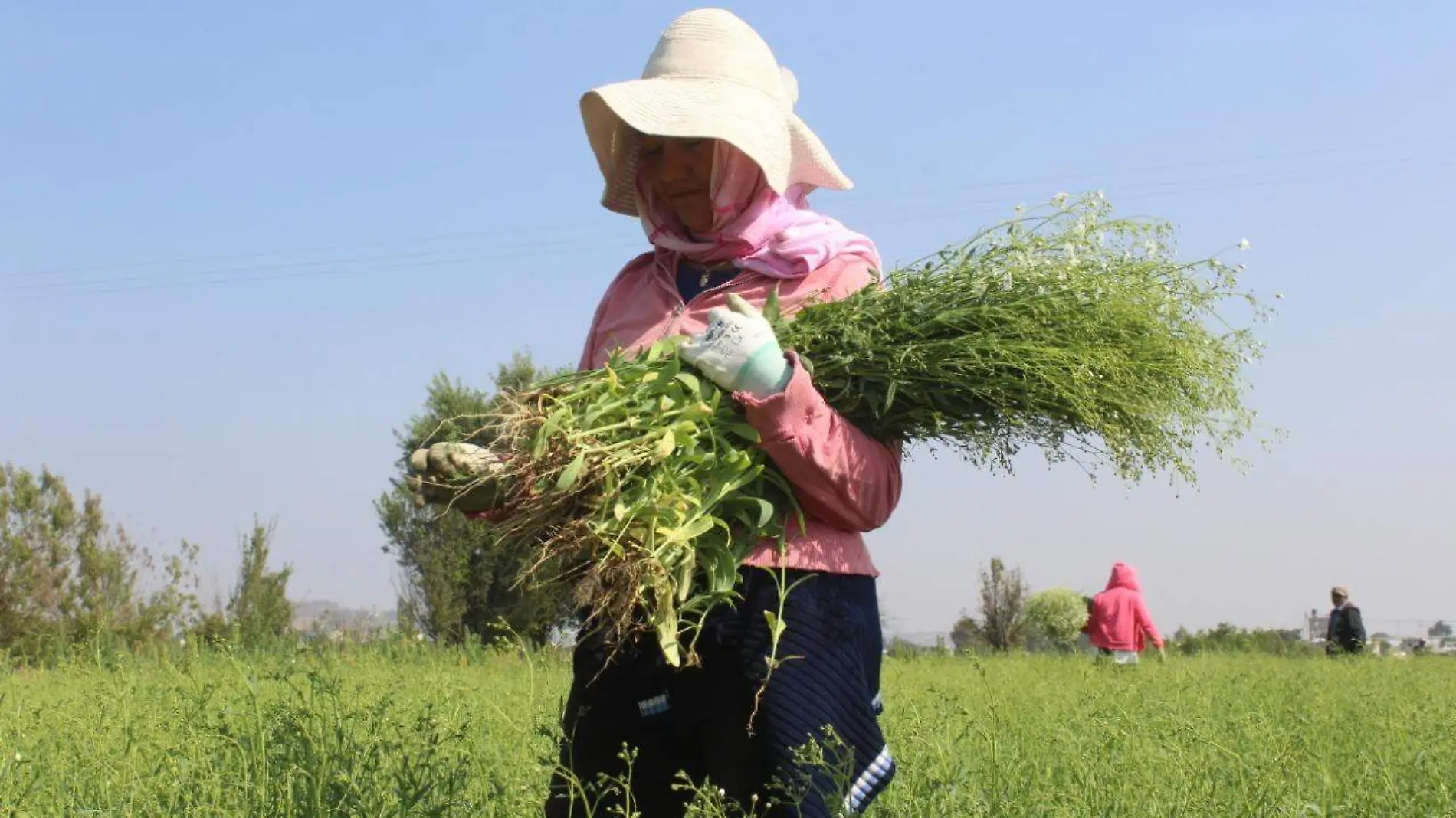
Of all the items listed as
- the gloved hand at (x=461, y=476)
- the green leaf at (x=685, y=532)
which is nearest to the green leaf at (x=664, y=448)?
the green leaf at (x=685, y=532)

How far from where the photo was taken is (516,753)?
449cm

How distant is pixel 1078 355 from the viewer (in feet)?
8.90

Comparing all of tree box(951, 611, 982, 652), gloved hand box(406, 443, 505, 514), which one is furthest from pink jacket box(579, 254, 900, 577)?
tree box(951, 611, 982, 652)

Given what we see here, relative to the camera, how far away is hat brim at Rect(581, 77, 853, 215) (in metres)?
2.81

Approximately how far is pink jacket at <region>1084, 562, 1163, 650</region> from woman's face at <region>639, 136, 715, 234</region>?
1167 centimetres

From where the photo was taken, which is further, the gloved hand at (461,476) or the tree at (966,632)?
the tree at (966,632)

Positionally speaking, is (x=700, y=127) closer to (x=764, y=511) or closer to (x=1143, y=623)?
(x=764, y=511)

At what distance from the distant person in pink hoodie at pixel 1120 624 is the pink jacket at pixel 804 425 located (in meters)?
11.5

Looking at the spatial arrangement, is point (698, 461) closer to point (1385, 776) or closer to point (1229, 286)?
point (1229, 286)

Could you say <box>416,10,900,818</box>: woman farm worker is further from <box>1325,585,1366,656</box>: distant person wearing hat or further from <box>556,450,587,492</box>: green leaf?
<box>1325,585,1366,656</box>: distant person wearing hat

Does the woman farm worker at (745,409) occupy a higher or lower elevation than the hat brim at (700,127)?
lower

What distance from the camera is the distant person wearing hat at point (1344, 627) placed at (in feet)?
50.8

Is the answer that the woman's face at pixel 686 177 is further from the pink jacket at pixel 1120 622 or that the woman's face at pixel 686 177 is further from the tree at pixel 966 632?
the tree at pixel 966 632

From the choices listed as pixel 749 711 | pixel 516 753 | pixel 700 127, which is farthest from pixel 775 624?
pixel 516 753
